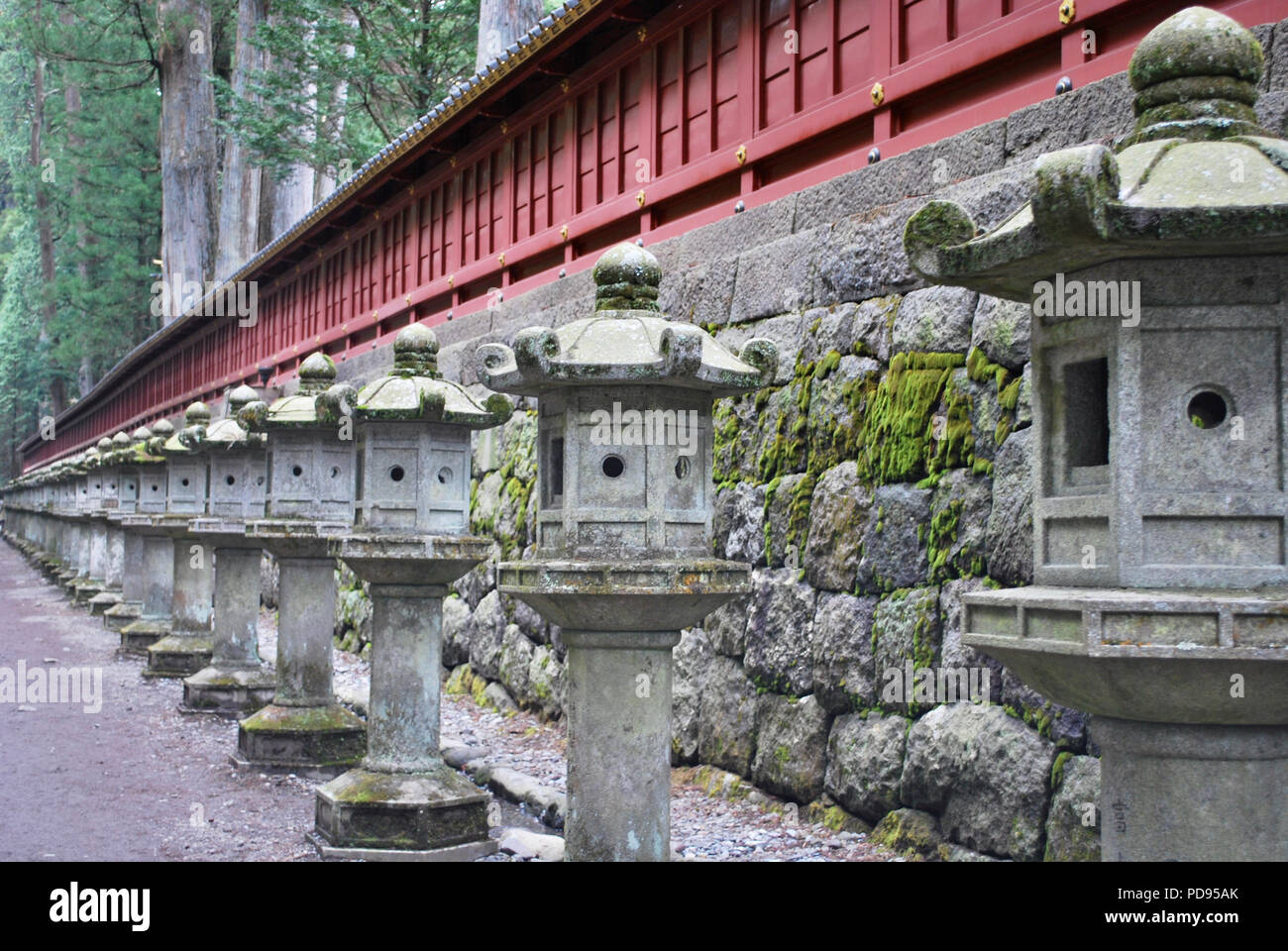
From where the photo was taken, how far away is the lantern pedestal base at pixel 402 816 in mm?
7352

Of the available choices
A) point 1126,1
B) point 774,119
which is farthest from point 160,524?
point 1126,1

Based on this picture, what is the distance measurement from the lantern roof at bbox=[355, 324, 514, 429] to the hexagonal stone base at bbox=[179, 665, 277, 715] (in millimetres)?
5699

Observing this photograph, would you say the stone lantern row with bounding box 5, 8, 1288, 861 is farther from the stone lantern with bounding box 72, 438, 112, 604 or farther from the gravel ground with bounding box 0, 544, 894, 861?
the stone lantern with bounding box 72, 438, 112, 604

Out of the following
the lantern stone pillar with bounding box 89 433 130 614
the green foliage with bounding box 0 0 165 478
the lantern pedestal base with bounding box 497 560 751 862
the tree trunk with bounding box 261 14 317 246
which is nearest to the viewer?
the lantern pedestal base with bounding box 497 560 751 862

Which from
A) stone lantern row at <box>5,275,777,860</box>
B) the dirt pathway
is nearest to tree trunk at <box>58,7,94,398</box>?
the dirt pathway

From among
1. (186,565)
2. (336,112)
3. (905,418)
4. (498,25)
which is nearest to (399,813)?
(905,418)

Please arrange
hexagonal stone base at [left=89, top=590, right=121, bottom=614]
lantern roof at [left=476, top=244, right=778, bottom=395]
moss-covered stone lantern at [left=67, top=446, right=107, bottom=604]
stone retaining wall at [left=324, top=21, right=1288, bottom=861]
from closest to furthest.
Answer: lantern roof at [left=476, top=244, right=778, bottom=395] → stone retaining wall at [left=324, top=21, right=1288, bottom=861] → hexagonal stone base at [left=89, top=590, right=121, bottom=614] → moss-covered stone lantern at [left=67, top=446, right=107, bottom=604]

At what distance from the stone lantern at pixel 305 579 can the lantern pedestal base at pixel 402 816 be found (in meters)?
2.23

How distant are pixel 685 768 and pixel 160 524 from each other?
29.6 feet

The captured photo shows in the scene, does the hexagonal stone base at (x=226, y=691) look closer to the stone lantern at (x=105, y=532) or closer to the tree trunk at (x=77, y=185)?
the stone lantern at (x=105, y=532)

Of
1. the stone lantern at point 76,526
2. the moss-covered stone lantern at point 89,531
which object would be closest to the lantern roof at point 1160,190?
the moss-covered stone lantern at point 89,531

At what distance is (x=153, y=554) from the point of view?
695 inches

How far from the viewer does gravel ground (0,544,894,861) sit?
23.7 ft

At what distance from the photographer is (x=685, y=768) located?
27.9 ft
